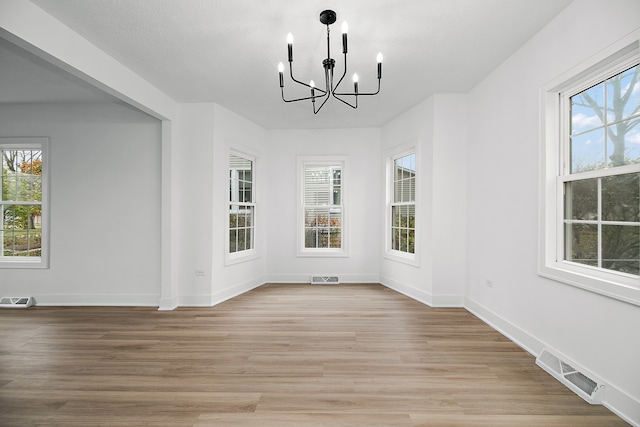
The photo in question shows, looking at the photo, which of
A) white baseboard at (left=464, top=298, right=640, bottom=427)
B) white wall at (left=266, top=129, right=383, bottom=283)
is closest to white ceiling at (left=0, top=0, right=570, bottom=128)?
white wall at (left=266, top=129, right=383, bottom=283)

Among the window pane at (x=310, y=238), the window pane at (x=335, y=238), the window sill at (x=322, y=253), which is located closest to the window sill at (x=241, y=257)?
the window sill at (x=322, y=253)

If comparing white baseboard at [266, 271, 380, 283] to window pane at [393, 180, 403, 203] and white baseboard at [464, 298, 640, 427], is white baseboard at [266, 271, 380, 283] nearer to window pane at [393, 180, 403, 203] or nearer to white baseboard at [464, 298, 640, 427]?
window pane at [393, 180, 403, 203]

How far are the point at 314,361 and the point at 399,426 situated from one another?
94 cm

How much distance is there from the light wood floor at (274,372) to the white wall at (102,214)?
50 cm

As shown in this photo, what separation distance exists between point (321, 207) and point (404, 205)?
1.48m

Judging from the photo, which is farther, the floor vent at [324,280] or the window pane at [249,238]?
the floor vent at [324,280]

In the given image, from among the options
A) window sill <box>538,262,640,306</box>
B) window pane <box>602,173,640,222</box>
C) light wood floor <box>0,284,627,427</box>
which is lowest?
light wood floor <box>0,284,627,427</box>

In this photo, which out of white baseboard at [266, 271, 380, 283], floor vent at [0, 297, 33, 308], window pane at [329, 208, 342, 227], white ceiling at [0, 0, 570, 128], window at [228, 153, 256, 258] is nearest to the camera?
white ceiling at [0, 0, 570, 128]

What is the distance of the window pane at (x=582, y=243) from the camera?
2254 millimetres

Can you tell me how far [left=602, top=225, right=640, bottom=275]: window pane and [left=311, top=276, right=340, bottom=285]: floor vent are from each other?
3.81 meters

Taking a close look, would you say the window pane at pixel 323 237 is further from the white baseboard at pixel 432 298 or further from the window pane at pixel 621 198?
the window pane at pixel 621 198

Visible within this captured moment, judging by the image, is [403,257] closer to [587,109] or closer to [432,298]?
[432,298]

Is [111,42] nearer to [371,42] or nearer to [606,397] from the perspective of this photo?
[371,42]

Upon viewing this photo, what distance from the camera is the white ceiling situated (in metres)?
2.35
